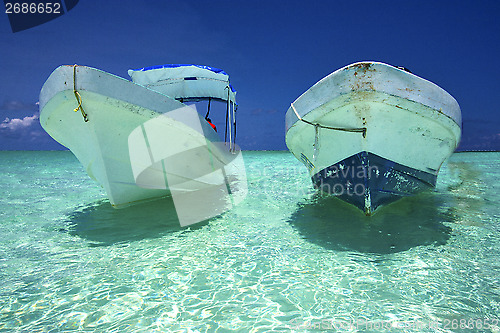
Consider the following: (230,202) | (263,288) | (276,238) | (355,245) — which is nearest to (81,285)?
(263,288)

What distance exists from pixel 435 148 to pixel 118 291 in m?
4.83

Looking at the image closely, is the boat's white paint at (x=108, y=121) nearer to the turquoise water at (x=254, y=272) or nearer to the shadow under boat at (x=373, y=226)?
the turquoise water at (x=254, y=272)

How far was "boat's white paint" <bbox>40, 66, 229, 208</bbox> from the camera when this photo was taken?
14.1 feet

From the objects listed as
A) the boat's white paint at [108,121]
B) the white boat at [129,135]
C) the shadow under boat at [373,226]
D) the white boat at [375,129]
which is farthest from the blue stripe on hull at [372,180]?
the boat's white paint at [108,121]

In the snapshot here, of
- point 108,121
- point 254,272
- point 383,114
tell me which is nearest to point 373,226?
point 383,114

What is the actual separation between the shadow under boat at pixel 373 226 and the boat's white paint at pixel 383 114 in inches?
36.0

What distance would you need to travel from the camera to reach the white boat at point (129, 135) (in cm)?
434

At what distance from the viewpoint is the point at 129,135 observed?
190 inches

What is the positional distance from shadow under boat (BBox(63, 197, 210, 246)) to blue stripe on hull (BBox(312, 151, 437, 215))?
2409 millimetres

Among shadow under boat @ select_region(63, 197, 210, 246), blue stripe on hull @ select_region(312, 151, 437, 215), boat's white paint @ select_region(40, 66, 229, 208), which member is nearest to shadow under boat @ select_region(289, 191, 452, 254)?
blue stripe on hull @ select_region(312, 151, 437, 215)

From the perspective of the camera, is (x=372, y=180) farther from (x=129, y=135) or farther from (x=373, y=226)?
(x=129, y=135)

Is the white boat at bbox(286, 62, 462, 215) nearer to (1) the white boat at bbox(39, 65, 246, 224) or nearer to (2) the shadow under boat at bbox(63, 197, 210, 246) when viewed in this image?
(1) the white boat at bbox(39, 65, 246, 224)

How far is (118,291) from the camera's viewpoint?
2529 mm

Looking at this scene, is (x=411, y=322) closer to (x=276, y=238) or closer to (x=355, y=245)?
(x=355, y=245)
